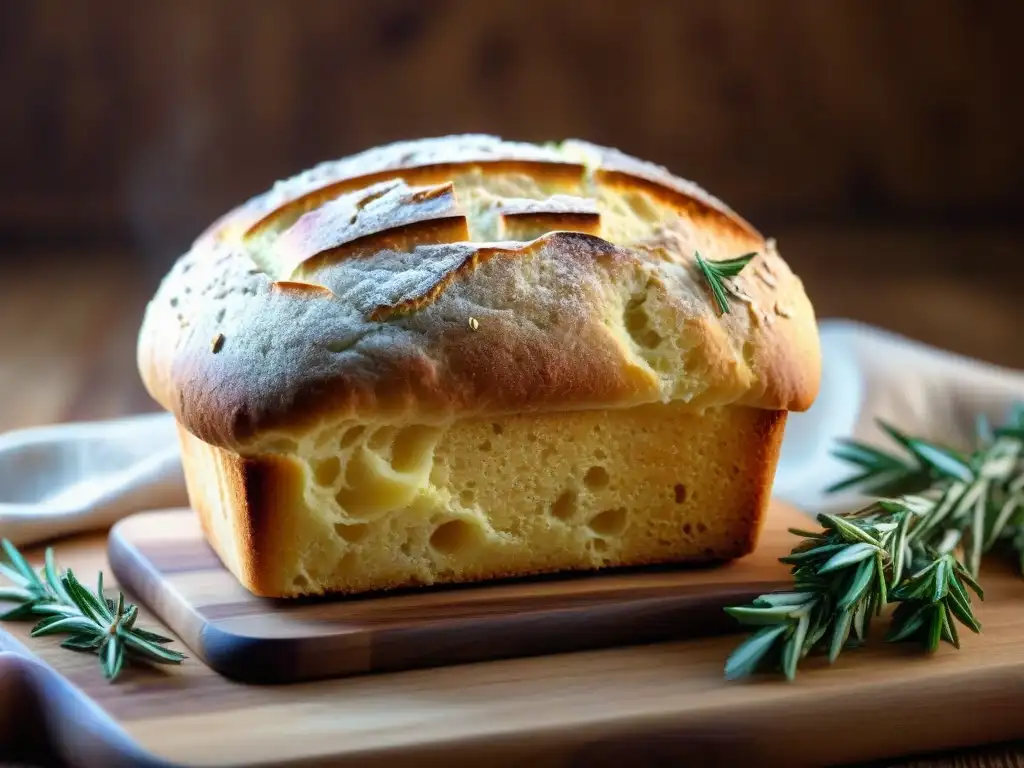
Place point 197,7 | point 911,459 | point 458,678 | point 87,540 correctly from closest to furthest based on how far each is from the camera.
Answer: point 458,678 → point 87,540 → point 911,459 → point 197,7

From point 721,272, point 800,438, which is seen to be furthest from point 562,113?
point 721,272

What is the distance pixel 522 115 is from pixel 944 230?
1810mm

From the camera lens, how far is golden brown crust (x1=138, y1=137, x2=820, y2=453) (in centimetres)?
190

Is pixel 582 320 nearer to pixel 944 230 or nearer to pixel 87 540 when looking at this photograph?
pixel 87 540

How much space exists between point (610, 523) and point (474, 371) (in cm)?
41

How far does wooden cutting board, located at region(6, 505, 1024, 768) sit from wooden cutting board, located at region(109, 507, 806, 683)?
1.1 inches

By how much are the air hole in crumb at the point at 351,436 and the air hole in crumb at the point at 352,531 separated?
A: 0.45 feet

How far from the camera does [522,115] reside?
5438 millimetres

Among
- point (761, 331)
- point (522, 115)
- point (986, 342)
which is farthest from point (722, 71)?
point (761, 331)

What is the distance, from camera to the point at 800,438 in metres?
3.13

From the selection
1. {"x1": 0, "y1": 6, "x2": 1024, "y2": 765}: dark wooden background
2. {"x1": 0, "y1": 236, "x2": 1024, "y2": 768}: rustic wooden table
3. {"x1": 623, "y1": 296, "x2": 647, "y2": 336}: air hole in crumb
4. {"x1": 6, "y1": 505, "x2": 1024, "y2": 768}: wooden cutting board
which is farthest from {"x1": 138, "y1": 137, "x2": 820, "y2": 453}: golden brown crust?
{"x1": 0, "y1": 6, "x2": 1024, "y2": 765}: dark wooden background

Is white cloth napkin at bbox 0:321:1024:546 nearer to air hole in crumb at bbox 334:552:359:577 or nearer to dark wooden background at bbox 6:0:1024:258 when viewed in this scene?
air hole in crumb at bbox 334:552:359:577

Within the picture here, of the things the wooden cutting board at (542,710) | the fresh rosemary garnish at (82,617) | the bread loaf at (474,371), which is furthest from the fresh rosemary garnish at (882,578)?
the fresh rosemary garnish at (82,617)

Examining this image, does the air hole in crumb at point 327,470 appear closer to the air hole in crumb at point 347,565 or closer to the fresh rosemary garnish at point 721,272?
the air hole in crumb at point 347,565
